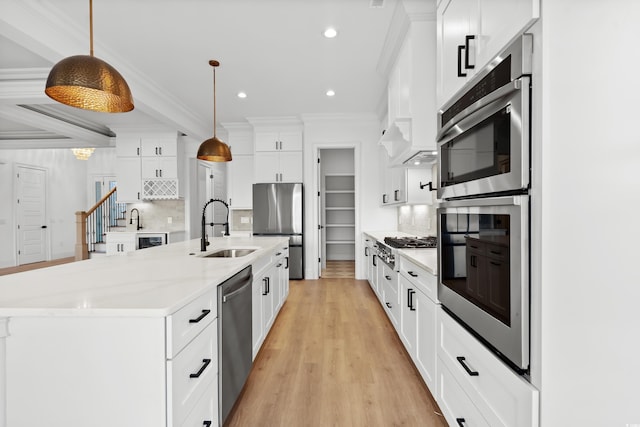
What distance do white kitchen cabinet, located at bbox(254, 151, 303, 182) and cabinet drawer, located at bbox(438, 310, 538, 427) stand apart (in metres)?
4.26

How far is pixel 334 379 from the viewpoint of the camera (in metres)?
2.25

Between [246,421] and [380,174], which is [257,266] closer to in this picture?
[246,421]

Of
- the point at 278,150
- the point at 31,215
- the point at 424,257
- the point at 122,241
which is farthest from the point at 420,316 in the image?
the point at 31,215

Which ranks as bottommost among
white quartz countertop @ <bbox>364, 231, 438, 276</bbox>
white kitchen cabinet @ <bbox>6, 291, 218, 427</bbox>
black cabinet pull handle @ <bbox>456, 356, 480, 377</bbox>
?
black cabinet pull handle @ <bbox>456, 356, 480, 377</bbox>

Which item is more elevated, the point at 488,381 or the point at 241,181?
the point at 241,181

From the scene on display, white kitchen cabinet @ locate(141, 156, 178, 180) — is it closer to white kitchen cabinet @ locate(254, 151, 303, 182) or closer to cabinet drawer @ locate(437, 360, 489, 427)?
white kitchen cabinet @ locate(254, 151, 303, 182)

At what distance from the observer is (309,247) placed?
5.59 metres

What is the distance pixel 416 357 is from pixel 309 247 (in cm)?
352

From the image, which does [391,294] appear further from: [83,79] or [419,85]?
[83,79]

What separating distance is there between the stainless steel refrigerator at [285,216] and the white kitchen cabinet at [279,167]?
7.2 inches

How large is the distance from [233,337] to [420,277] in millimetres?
1237

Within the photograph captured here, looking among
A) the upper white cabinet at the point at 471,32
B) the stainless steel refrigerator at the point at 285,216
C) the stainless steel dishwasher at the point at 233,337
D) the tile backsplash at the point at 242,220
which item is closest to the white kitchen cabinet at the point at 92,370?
the stainless steel dishwasher at the point at 233,337

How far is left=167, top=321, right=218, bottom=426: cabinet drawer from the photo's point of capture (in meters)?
1.11

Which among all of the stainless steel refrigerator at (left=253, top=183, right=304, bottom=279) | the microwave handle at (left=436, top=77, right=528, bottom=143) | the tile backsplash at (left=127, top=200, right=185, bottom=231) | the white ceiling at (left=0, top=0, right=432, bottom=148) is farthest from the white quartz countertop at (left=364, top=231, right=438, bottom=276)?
the tile backsplash at (left=127, top=200, right=185, bottom=231)
